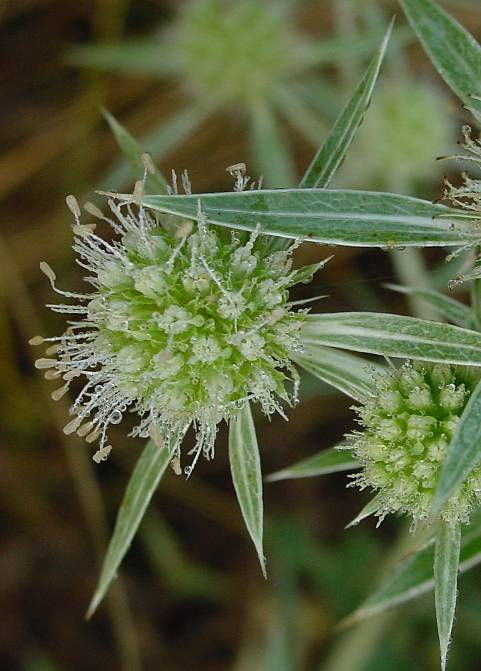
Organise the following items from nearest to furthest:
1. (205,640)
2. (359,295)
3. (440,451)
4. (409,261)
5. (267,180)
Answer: (440,451) → (409,261) → (267,180) → (359,295) → (205,640)

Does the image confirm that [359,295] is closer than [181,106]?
Yes

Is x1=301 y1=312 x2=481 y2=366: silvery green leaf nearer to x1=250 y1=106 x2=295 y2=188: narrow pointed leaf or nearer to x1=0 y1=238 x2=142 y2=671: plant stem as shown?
x1=250 y1=106 x2=295 y2=188: narrow pointed leaf


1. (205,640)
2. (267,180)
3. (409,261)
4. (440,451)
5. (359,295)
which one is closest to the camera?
(440,451)

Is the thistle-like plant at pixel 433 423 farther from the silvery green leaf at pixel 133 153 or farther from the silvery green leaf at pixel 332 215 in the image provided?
the silvery green leaf at pixel 133 153

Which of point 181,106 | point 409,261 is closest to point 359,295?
point 409,261

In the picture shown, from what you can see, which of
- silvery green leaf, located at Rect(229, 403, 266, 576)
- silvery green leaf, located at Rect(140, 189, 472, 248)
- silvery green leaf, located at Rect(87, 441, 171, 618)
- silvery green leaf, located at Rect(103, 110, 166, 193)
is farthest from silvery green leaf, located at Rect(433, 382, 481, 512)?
silvery green leaf, located at Rect(103, 110, 166, 193)

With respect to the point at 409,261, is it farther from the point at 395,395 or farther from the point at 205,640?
the point at 205,640

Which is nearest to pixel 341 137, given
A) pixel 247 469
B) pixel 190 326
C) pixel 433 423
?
pixel 190 326
